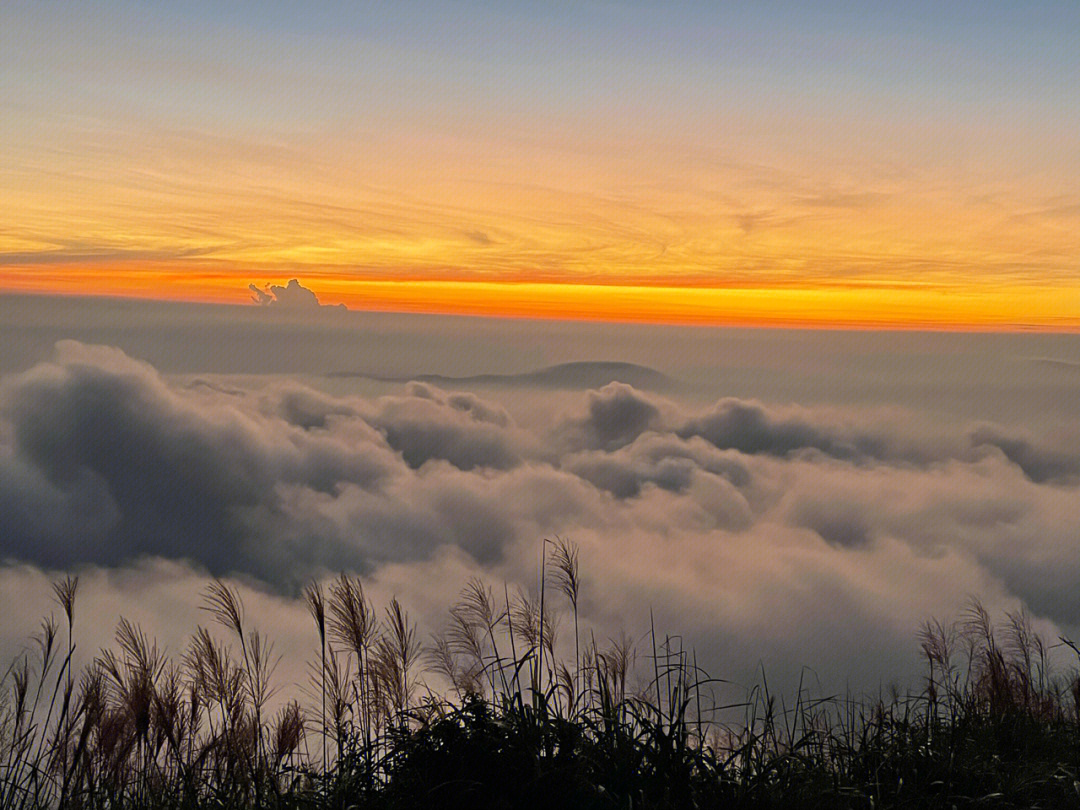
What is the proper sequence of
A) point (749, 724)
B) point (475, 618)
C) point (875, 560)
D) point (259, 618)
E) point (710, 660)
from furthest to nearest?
point (875, 560) < point (259, 618) < point (710, 660) < point (475, 618) < point (749, 724)

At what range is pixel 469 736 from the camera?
160 inches

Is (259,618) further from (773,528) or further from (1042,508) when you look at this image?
(1042,508)

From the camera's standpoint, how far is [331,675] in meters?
4.88

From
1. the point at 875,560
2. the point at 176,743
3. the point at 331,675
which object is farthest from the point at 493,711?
the point at 875,560

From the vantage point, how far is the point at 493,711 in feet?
14.1

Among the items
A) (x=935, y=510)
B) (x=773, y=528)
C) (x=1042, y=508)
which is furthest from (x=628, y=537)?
(x=1042, y=508)

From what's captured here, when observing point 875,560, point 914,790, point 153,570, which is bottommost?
point 153,570

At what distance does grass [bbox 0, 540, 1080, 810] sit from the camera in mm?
3930

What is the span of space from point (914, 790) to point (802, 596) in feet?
520

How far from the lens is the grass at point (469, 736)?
3930 mm

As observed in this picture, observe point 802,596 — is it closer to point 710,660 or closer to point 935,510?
point 710,660

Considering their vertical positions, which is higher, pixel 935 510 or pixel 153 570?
pixel 935 510

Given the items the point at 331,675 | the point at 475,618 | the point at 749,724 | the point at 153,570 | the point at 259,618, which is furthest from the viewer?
the point at 153,570

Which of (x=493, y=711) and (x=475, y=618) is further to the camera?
(x=475, y=618)
